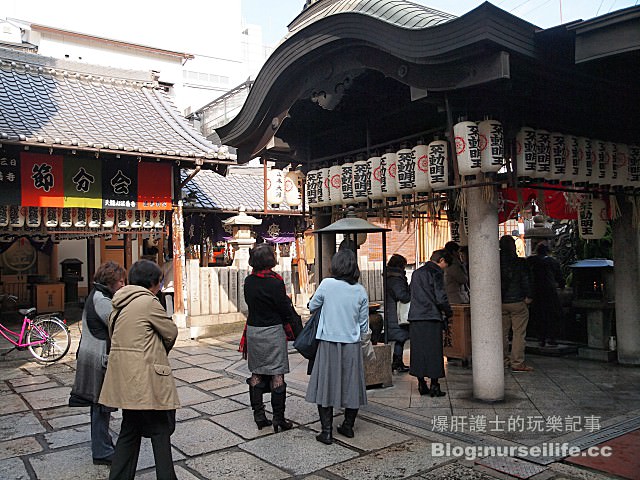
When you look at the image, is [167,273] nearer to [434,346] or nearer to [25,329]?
[25,329]

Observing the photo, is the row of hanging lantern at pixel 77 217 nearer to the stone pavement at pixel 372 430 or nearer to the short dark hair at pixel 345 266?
the stone pavement at pixel 372 430

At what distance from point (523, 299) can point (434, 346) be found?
2.34m

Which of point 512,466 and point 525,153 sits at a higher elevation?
point 525,153

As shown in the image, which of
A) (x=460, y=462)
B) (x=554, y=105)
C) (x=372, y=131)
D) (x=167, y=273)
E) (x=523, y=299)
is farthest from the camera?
(x=167, y=273)

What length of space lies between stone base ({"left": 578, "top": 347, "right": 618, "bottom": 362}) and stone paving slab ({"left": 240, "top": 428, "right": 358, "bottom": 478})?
5.90 metres

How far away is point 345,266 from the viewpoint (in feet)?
18.2

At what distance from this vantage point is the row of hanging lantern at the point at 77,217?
11438mm

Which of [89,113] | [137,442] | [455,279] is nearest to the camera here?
[137,442]

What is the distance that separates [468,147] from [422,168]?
1.01 m

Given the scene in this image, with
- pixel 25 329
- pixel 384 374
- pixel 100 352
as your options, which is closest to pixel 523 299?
pixel 384 374

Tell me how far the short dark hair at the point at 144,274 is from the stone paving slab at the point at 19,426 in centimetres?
313

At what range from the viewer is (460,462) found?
16.1ft

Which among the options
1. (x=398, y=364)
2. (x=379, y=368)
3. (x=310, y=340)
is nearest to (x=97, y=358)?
(x=310, y=340)

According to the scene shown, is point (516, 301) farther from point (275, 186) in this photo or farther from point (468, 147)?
point (275, 186)
